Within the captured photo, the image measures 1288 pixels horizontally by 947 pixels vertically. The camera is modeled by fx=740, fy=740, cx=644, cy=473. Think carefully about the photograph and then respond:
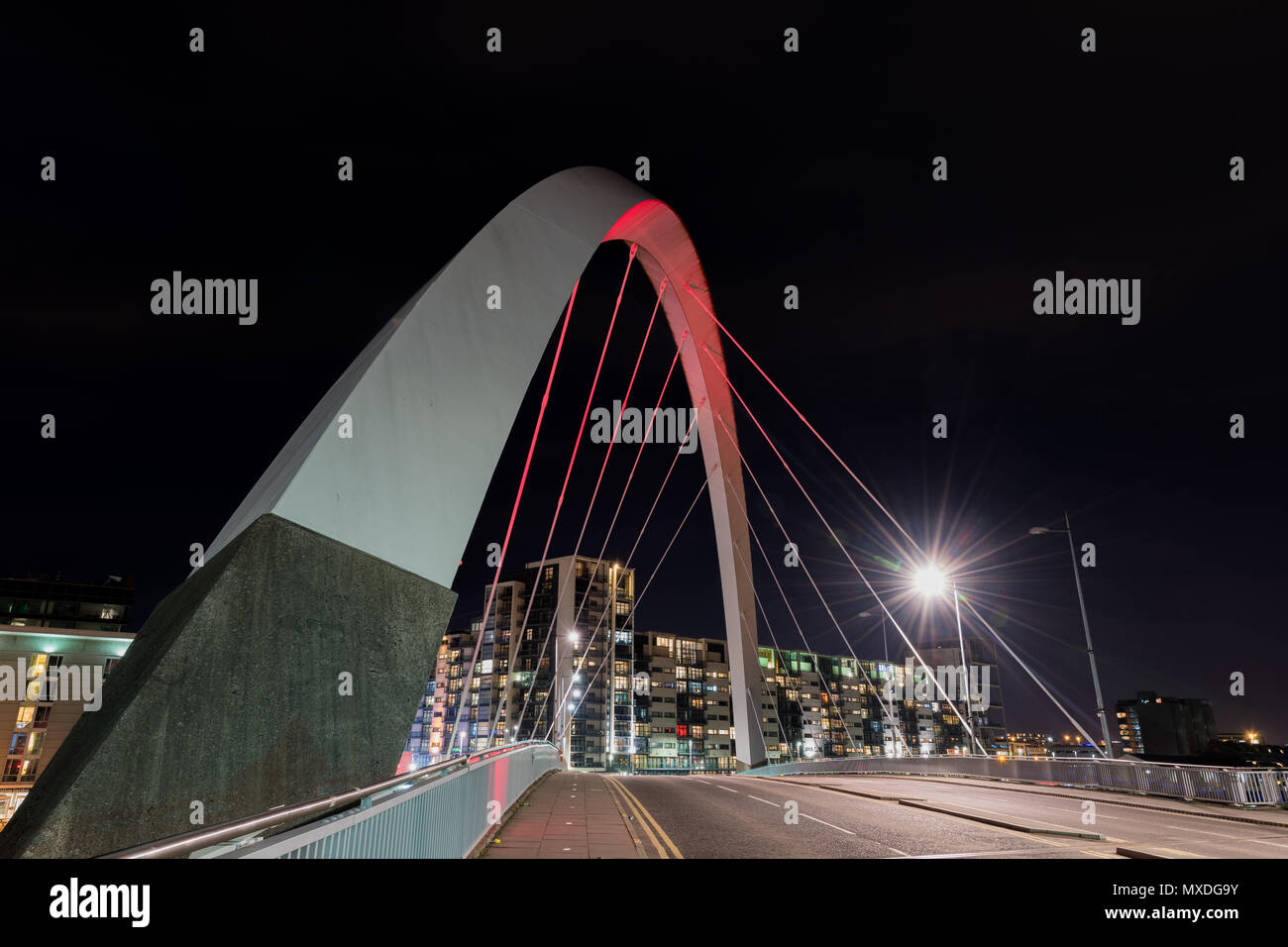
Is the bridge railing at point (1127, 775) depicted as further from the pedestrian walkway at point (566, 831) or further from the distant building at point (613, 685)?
the distant building at point (613, 685)

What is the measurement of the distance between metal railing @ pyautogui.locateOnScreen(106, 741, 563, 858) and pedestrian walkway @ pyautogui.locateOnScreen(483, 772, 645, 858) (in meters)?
0.52

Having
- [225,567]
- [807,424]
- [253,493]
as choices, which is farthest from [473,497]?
[807,424]

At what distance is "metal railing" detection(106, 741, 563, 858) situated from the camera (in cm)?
345

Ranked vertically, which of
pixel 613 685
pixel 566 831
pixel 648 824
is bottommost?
pixel 613 685

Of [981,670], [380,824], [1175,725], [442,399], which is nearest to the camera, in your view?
[380,824]

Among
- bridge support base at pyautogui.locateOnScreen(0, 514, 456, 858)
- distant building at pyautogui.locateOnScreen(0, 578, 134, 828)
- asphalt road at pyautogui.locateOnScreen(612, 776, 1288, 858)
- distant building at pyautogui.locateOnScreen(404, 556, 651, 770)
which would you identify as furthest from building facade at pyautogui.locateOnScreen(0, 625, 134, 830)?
bridge support base at pyautogui.locateOnScreen(0, 514, 456, 858)

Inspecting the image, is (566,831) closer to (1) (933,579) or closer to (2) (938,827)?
(2) (938,827)

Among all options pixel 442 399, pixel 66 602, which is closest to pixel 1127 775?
pixel 442 399

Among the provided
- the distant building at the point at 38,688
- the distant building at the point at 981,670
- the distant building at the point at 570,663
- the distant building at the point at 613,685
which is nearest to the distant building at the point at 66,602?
the distant building at the point at 38,688

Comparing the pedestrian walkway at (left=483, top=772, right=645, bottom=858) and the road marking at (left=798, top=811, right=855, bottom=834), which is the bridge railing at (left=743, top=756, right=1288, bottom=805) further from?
the pedestrian walkway at (left=483, top=772, right=645, bottom=858)

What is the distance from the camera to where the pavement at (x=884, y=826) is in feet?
30.9

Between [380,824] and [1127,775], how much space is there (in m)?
24.1

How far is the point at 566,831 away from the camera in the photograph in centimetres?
1114

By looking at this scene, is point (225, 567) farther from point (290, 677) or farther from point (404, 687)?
point (404, 687)
